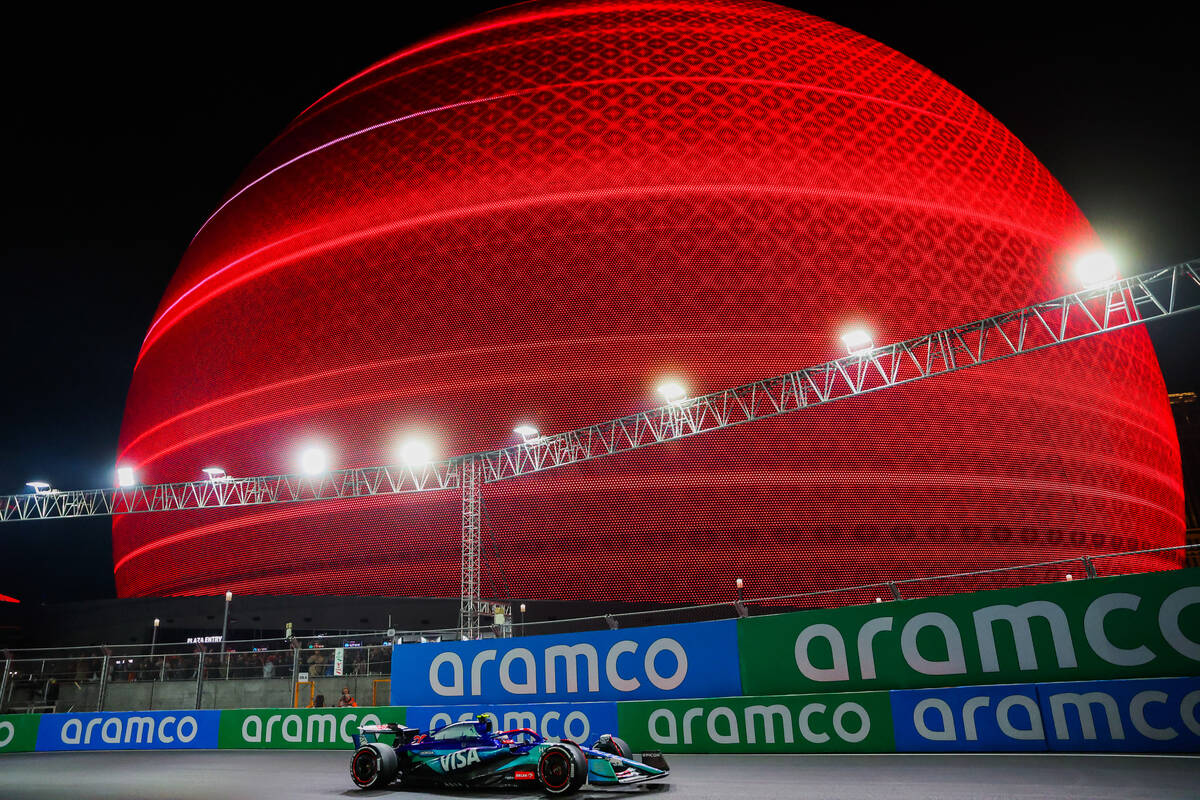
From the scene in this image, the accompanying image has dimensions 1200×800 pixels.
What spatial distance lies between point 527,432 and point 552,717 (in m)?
10.9

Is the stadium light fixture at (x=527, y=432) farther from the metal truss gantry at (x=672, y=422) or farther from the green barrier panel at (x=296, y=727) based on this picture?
the green barrier panel at (x=296, y=727)

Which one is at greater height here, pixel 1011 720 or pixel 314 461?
pixel 314 461

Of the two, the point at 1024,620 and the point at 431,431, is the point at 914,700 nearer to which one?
the point at 1024,620

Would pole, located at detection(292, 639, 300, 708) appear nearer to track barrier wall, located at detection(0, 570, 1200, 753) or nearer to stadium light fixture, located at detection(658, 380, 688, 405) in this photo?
track barrier wall, located at detection(0, 570, 1200, 753)

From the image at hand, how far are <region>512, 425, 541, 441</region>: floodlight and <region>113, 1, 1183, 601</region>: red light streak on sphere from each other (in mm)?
342

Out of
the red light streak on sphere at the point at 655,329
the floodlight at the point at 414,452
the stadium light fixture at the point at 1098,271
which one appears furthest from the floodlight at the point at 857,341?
the floodlight at the point at 414,452

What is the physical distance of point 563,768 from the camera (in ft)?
18.8

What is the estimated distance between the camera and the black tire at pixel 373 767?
644cm

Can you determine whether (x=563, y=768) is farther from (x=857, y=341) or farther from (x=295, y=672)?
(x=857, y=341)

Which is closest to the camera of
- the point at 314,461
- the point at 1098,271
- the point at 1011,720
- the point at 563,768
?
the point at 563,768

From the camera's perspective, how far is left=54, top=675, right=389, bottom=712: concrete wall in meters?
13.1

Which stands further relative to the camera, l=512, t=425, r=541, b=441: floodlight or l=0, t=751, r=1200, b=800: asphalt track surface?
l=512, t=425, r=541, b=441: floodlight

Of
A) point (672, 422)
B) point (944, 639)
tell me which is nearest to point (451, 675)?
point (944, 639)

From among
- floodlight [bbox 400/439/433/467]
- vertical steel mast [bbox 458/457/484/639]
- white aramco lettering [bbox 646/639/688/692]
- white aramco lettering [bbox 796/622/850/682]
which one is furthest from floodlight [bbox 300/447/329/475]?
white aramco lettering [bbox 796/622/850/682]
